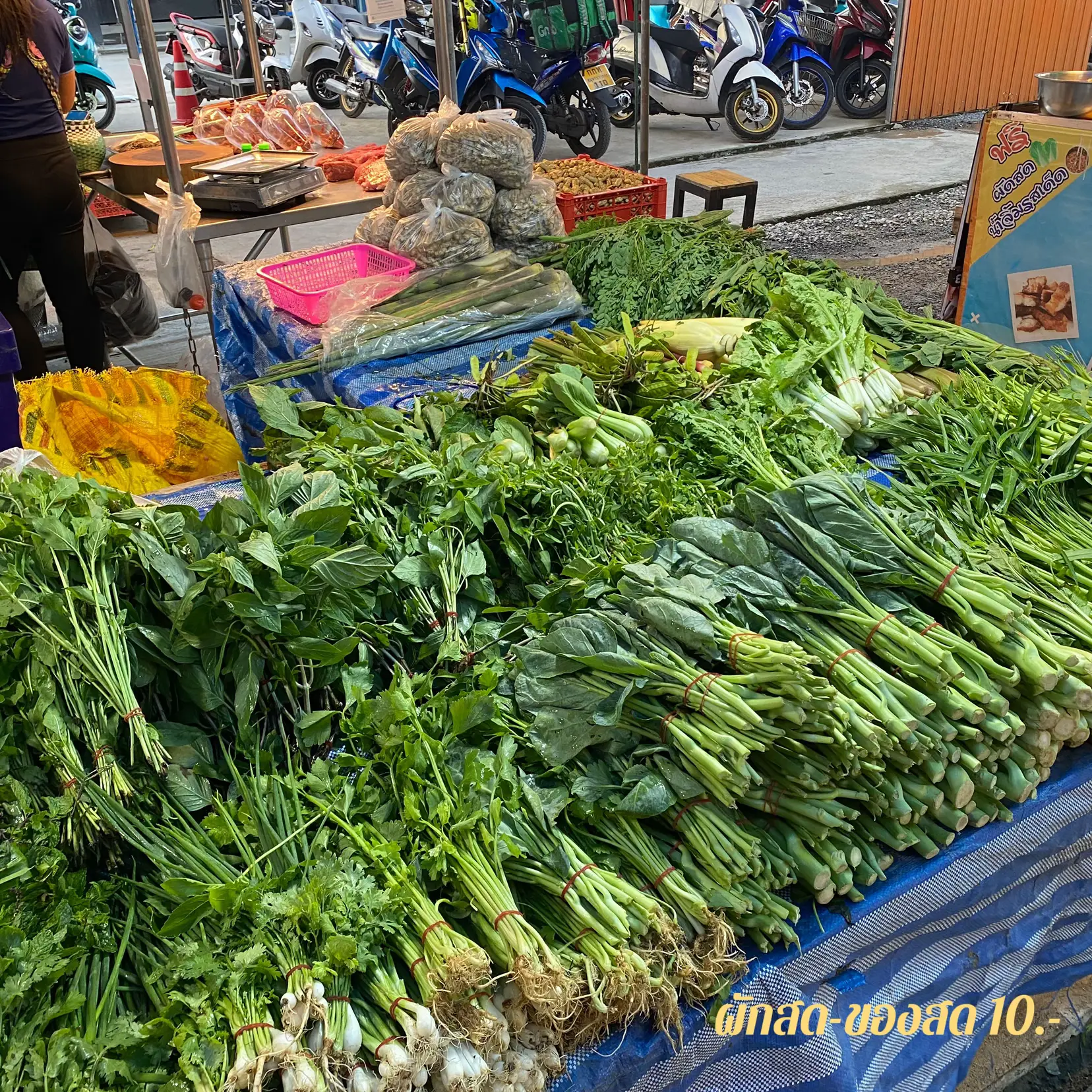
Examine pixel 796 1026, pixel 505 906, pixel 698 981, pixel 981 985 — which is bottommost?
pixel 981 985

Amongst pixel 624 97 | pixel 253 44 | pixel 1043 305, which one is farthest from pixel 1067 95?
pixel 624 97

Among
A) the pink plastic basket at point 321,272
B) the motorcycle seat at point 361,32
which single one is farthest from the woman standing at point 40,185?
the motorcycle seat at point 361,32

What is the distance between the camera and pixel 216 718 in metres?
1.64

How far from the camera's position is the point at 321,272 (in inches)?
161

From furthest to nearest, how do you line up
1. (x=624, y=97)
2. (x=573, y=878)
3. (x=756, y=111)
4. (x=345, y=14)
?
1. (x=345, y=14)
2. (x=624, y=97)
3. (x=756, y=111)
4. (x=573, y=878)

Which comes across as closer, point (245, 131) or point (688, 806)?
point (688, 806)

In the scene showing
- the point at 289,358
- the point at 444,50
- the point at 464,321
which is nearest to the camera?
the point at 464,321

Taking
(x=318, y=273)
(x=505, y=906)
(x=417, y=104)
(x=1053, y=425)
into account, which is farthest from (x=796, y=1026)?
(x=417, y=104)

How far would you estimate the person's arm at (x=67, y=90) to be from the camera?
14.4ft

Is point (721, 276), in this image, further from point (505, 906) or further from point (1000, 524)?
point (505, 906)

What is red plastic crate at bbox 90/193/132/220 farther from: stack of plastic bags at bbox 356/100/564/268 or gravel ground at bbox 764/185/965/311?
gravel ground at bbox 764/185/965/311

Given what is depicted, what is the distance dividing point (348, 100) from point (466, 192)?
1022 centimetres

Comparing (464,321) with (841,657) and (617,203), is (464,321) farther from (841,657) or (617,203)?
(841,657)

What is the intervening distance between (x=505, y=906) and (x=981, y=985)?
3.87 ft
